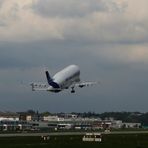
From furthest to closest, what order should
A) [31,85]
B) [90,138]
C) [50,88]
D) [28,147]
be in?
[31,85] → [50,88] → [90,138] → [28,147]

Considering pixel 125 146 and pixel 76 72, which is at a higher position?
pixel 76 72

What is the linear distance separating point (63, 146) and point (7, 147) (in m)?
9.85

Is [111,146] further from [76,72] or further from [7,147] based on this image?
[76,72]

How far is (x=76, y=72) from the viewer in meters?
184

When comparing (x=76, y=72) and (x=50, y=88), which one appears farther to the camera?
(x=76, y=72)

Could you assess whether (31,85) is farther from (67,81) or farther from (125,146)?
(125,146)

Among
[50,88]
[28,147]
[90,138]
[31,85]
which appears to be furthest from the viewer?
[31,85]

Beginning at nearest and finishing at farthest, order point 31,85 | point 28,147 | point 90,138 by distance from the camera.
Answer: point 28,147
point 90,138
point 31,85

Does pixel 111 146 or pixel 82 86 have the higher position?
pixel 82 86

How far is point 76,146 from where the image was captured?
100m

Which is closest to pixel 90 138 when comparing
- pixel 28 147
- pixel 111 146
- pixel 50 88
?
pixel 111 146

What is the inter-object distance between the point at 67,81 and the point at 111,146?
2789 inches

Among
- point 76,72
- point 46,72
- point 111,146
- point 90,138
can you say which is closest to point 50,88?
point 46,72

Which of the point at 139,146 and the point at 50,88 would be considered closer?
the point at 139,146
